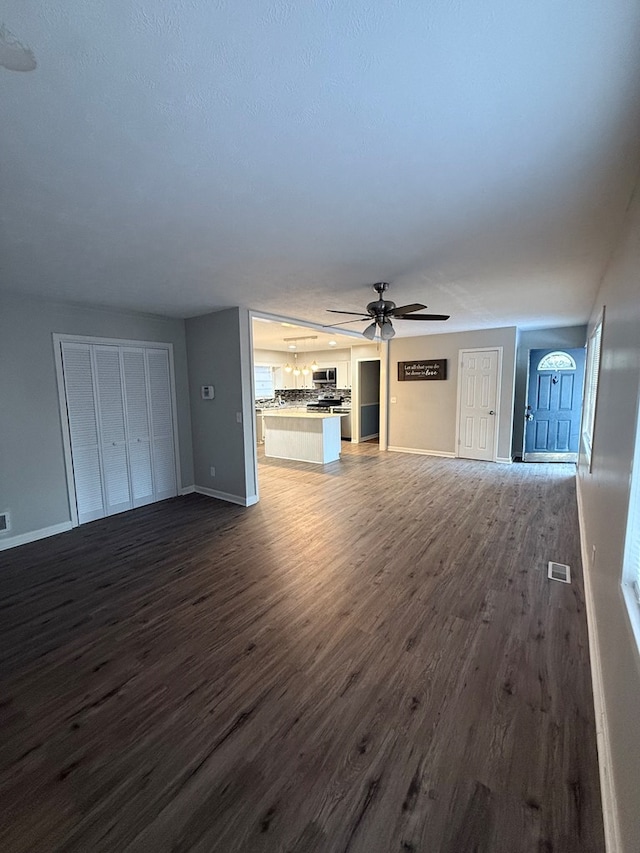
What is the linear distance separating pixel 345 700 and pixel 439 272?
317cm

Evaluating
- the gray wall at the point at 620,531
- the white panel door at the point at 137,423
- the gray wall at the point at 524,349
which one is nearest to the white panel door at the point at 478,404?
the gray wall at the point at 524,349

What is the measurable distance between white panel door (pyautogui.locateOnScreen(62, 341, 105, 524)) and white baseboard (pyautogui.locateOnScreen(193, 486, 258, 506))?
1.33 m

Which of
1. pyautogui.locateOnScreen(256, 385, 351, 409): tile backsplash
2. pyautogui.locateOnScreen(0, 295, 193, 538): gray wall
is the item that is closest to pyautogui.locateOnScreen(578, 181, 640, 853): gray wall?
pyautogui.locateOnScreen(0, 295, 193, 538): gray wall

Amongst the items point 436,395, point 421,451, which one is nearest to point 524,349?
point 436,395

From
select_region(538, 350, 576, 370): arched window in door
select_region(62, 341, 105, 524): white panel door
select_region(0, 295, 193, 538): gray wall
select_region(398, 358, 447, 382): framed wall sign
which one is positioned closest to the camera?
select_region(0, 295, 193, 538): gray wall

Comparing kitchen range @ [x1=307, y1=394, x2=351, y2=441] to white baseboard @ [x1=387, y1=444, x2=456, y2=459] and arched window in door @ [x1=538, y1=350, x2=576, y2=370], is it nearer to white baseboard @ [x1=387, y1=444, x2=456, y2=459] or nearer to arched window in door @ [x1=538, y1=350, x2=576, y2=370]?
white baseboard @ [x1=387, y1=444, x2=456, y2=459]

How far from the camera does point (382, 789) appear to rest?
4.63 ft

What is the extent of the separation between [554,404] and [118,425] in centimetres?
697

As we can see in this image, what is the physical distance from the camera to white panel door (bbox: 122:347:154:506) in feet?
15.4

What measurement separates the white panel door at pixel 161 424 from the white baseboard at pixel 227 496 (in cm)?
39

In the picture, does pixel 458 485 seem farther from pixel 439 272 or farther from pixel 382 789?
pixel 382 789

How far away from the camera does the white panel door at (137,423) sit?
4685mm

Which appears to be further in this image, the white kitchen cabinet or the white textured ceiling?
the white kitchen cabinet

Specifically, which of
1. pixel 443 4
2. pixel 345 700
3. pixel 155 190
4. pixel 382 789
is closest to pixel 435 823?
pixel 382 789
